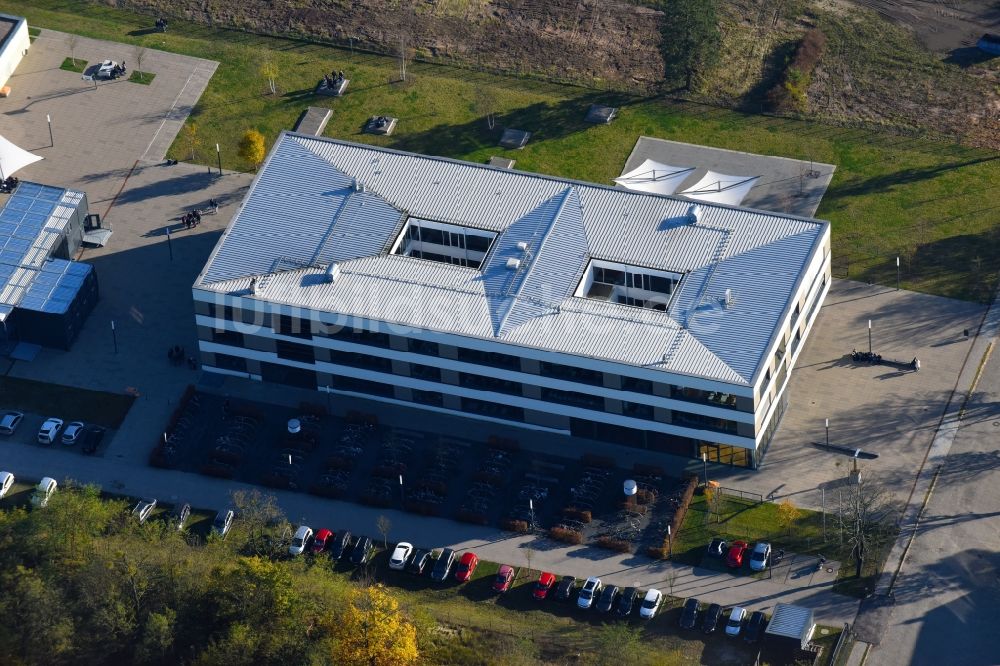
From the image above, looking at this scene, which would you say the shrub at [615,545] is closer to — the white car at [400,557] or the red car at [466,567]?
the red car at [466,567]

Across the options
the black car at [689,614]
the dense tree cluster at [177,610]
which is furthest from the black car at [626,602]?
the dense tree cluster at [177,610]

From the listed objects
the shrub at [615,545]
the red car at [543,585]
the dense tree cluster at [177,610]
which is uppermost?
the shrub at [615,545]

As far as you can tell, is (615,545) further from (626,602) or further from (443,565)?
(443,565)

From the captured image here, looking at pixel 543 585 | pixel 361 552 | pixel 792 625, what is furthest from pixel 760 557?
pixel 361 552

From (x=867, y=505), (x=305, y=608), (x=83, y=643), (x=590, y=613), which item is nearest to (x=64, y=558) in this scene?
(x=83, y=643)

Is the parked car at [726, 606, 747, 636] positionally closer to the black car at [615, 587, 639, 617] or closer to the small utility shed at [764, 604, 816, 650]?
the small utility shed at [764, 604, 816, 650]

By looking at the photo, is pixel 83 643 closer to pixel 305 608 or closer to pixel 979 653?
pixel 305 608

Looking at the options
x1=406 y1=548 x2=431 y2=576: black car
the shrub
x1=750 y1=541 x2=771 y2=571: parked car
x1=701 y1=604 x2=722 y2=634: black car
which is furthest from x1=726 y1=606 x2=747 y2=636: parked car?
x1=406 y1=548 x2=431 y2=576: black car
